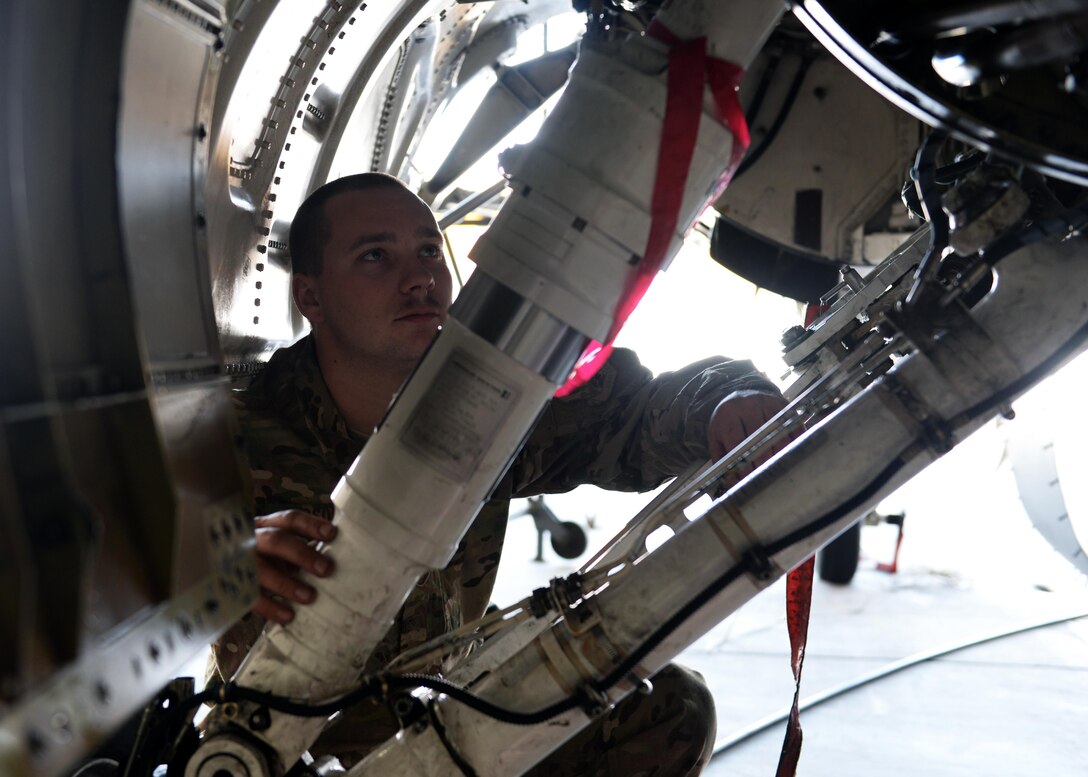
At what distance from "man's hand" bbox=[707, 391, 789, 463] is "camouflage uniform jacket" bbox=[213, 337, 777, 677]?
12 centimetres

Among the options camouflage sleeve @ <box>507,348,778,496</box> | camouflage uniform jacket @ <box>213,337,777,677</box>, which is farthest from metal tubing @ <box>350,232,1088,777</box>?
camouflage sleeve @ <box>507,348,778,496</box>

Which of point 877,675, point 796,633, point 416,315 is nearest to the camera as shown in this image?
point 796,633

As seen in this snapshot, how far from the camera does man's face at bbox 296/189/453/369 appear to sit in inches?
80.7

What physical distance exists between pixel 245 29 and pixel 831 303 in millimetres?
1304

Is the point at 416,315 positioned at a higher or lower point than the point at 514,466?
higher

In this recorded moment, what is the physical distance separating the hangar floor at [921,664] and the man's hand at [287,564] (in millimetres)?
1826

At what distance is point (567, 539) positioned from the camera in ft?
15.5

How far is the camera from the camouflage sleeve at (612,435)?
6.81 ft

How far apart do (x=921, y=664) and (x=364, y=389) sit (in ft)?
8.12

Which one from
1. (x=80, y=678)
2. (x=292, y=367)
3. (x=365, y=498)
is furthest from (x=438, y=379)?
(x=292, y=367)

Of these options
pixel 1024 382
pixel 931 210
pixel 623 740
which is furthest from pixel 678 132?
pixel 623 740

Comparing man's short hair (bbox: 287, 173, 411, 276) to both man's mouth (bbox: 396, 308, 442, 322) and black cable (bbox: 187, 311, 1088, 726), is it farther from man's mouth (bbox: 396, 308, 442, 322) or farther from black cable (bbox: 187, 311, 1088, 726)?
black cable (bbox: 187, 311, 1088, 726)

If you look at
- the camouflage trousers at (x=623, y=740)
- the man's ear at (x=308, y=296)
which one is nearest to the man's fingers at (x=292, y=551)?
the camouflage trousers at (x=623, y=740)

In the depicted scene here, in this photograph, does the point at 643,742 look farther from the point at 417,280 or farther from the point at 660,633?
the point at 417,280
